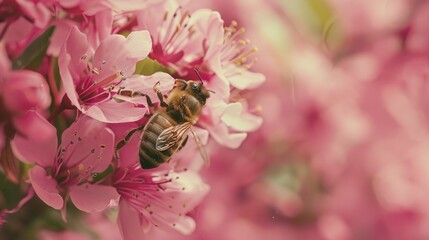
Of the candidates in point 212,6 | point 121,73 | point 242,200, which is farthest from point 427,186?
point 121,73

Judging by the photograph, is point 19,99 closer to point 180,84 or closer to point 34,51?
point 34,51

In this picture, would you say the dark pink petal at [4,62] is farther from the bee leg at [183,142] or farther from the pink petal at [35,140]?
the bee leg at [183,142]

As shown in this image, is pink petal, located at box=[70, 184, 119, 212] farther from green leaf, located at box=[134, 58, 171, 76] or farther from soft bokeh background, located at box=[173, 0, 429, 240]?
soft bokeh background, located at box=[173, 0, 429, 240]

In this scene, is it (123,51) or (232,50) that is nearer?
(123,51)

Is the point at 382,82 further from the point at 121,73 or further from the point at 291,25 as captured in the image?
the point at 121,73

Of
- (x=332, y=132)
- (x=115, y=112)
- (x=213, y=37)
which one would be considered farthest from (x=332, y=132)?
(x=115, y=112)
